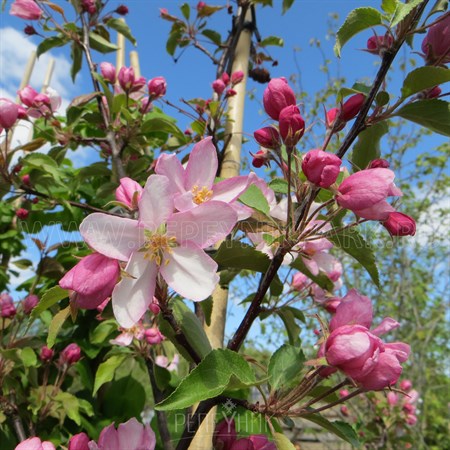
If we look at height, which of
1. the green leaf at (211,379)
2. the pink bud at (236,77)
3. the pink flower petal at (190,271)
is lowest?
the green leaf at (211,379)

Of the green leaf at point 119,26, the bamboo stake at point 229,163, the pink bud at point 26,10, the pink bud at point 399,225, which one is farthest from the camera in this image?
the green leaf at point 119,26

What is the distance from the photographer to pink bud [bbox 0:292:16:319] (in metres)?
1.74

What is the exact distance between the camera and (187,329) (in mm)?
764

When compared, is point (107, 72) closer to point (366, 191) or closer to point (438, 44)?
point (438, 44)

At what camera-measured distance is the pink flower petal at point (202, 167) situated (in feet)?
2.42

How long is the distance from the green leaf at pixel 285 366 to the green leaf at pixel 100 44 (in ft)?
4.95

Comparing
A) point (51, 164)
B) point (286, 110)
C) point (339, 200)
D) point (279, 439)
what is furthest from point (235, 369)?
point (51, 164)

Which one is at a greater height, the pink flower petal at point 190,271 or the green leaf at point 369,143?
the green leaf at point 369,143

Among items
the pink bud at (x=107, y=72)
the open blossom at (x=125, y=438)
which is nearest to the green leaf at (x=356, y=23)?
the open blossom at (x=125, y=438)

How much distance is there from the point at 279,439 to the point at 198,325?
8.7 inches

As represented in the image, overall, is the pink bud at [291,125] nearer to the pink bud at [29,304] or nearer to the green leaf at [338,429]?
the green leaf at [338,429]

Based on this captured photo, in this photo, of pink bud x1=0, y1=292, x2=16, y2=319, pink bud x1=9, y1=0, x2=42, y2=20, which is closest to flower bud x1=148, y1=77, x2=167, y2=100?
pink bud x1=9, y1=0, x2=42, y2=20

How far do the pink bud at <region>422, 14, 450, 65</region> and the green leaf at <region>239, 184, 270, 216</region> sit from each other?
39 cm

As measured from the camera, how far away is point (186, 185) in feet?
2.43
